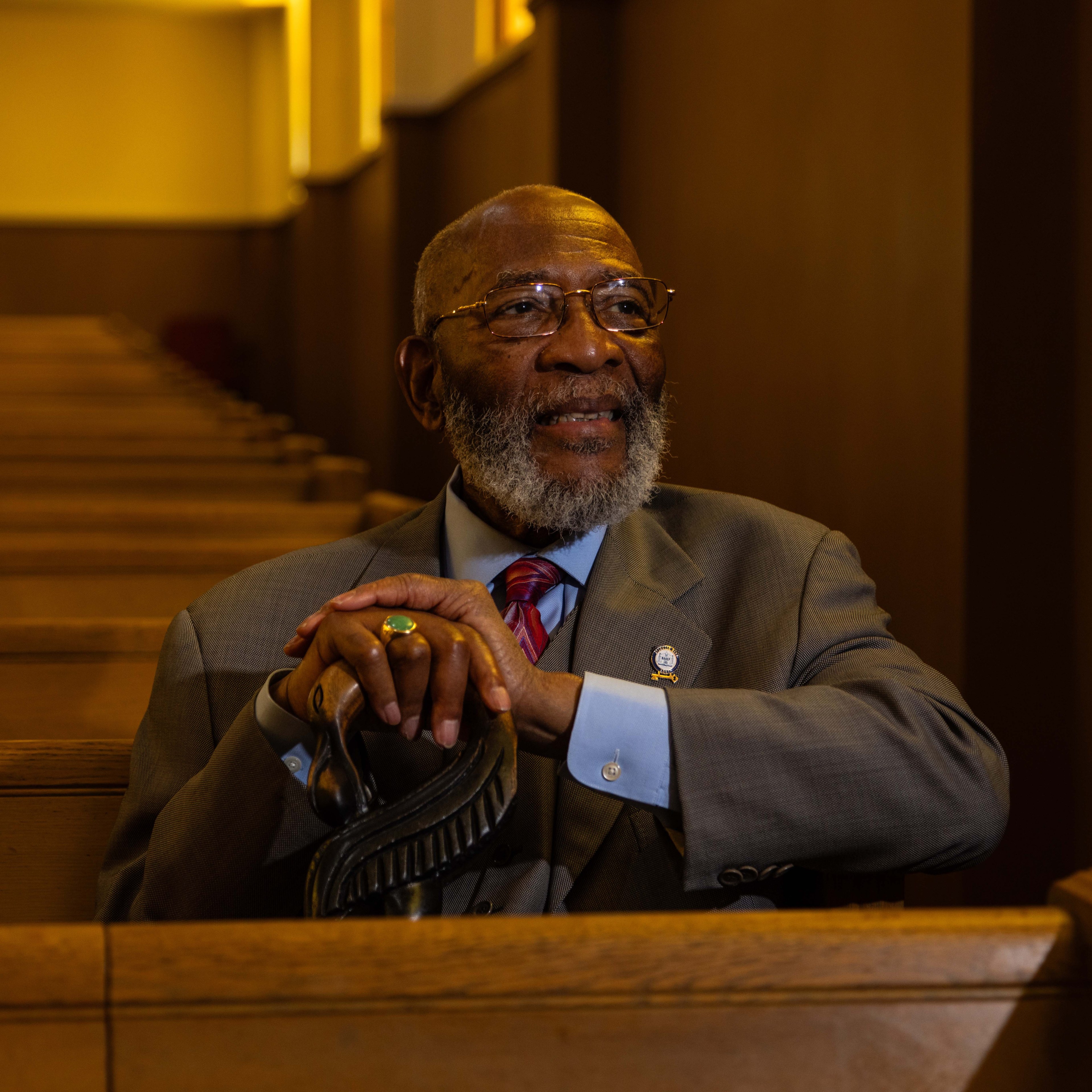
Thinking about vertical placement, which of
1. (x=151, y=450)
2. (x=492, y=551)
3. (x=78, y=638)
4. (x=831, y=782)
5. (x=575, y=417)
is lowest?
(x=151, y=450)

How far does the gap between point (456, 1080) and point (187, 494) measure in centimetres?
297

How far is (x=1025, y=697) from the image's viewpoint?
106 inches

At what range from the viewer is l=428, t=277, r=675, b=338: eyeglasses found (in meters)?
1.52

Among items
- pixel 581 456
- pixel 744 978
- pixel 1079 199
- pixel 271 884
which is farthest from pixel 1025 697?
pixel 744 978

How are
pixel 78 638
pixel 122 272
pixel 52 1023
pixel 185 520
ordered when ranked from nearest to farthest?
pixel 52 1023
pixel 78 638
pixel 185 520
pixel 122 272

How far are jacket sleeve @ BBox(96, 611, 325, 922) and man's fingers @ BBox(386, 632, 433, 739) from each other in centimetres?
21

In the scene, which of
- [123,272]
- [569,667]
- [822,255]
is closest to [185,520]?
[569,667]

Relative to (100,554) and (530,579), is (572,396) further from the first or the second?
(100,554)

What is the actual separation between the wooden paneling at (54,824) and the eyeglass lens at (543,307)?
2.11 feet

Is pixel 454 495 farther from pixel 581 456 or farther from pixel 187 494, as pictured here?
pixel 187 494

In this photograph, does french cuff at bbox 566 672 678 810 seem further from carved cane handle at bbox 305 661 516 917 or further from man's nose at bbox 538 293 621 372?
man's nose at bbox 538 293 621 372

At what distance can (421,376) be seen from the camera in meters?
1.71

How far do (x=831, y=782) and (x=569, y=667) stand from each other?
0.33 metres

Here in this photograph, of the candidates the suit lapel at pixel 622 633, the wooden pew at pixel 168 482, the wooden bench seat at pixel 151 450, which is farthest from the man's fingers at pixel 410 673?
the wooden bench seat at pixel 151 450
